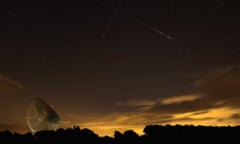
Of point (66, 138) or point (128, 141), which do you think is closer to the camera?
point (66, 138)

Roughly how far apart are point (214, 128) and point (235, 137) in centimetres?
111

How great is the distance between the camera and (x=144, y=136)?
18.0 m

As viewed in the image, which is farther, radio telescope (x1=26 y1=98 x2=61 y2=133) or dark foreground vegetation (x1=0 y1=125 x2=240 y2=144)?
radio telescope (x1=26 y1=98 x2=61 y2=133)

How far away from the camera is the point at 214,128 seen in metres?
18.8

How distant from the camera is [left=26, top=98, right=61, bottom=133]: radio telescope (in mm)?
47500

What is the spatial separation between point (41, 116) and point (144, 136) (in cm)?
3405

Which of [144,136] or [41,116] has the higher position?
[41,116]

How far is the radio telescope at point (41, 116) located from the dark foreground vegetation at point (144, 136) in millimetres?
31018

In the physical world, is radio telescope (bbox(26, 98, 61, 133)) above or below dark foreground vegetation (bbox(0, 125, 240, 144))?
above

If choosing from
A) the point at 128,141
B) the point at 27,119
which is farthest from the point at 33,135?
the point at 27,119

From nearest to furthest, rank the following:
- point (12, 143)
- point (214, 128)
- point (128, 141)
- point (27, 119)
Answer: point (12, 143) → point (128, 141) → point (214, 128) → point (27, 119)

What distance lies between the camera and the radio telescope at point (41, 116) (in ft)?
156

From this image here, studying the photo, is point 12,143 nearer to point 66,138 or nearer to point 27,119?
point 66,138

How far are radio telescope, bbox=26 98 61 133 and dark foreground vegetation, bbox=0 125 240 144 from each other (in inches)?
1221
